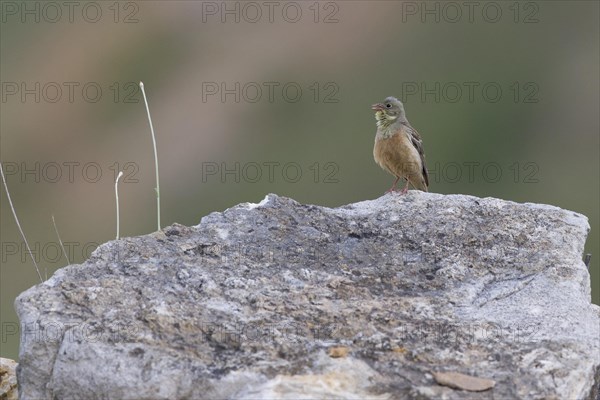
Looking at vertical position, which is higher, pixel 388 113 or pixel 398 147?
pixel 388 113

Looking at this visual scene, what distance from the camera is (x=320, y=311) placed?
4.40 metres

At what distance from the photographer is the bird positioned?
8.04 meters

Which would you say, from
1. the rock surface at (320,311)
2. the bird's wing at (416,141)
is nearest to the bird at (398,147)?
the bird's wing at (416,141)

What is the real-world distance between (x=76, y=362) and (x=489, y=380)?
1.61m

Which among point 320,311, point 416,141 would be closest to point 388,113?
point 416,141

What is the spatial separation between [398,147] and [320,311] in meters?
3.80

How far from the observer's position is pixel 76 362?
4027 millimetres

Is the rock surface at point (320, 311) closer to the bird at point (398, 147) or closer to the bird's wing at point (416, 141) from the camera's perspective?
the bird at point (398, 147)

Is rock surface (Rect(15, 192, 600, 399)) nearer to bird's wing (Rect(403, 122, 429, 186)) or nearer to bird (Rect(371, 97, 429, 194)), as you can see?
bird (Rect(371, 97, 429, 194))

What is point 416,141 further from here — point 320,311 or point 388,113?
point 320,311

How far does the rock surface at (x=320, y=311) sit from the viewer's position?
3.91 meters

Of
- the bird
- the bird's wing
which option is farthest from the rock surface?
the bird's wing

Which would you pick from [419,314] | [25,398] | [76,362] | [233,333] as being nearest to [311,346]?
[233,333]

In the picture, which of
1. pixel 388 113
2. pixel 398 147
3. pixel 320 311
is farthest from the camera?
pixel 388 113
